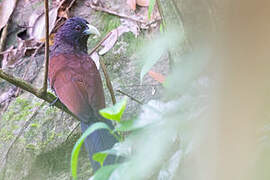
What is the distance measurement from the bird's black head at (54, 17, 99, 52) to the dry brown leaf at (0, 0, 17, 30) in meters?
1.36

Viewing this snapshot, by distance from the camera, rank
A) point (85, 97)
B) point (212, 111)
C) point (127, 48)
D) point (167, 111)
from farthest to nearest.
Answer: point (127, 48)
point (85, 97)
point (167, 111)
point (212, 111)

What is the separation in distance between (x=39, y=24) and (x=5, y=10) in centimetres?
44

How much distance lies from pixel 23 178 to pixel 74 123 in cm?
42

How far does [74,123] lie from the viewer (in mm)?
2477

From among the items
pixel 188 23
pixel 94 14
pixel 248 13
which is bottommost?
pixel 94 14

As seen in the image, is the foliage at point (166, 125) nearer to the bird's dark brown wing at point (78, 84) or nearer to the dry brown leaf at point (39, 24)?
the bird's dark brown wing at point (78, 84)

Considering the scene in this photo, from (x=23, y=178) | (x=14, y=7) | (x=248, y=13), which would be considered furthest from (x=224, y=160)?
(x=14, y=7)

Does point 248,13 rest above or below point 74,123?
above

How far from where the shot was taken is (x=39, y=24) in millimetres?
3350

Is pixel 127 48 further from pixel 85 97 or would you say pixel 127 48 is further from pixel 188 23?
pixel 188 23

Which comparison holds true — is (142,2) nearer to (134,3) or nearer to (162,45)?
(134,3)

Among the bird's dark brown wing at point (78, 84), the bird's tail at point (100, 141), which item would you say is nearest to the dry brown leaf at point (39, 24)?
the bird's dark brown wing at point (78, 84)

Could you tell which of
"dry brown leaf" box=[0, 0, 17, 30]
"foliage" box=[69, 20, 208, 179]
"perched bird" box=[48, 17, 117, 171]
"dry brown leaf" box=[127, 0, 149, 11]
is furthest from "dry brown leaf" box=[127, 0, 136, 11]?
"foliage" box=[69, 20, 208, 179]

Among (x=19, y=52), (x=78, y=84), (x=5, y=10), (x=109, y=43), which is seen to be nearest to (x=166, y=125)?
(x=78, y=84)
